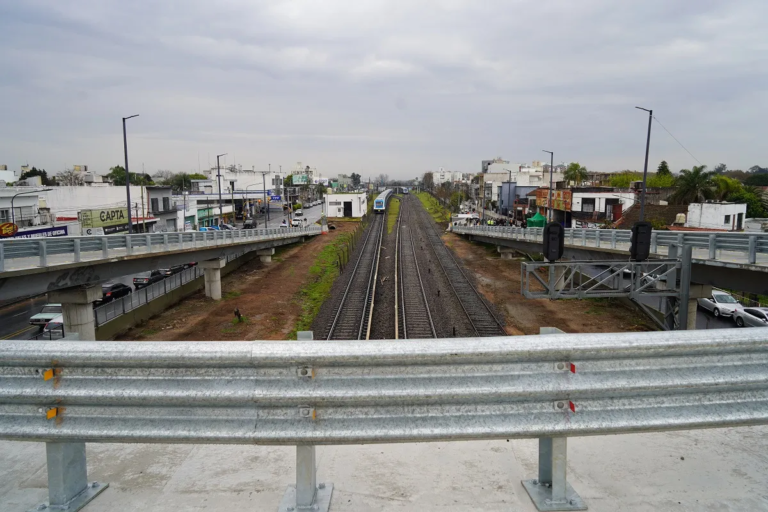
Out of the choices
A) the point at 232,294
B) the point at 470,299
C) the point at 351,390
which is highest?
the point at 351,390

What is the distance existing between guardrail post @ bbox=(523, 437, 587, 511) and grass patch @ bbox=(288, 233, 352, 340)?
54.2 feet

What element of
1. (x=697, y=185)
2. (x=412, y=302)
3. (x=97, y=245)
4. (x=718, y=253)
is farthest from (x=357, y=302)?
(x=697, y=185)

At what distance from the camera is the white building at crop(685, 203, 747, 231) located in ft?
129

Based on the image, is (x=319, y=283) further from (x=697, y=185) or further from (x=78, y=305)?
(x=697, y=185)

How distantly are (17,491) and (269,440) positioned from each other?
4.95 feet

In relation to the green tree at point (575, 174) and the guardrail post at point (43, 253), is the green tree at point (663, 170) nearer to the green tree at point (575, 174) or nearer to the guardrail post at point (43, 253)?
the green tree at point (575, 174)

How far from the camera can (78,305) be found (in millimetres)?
19688

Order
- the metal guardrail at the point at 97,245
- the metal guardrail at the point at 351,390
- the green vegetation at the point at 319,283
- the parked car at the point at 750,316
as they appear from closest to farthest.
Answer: the metal guardrail at the point at 351,390 → the metal guardrail at the point at 97,245 → the parked car at the point at 750,316 → the green vegetation at the point at 319,283

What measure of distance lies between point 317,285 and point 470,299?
35.0ft

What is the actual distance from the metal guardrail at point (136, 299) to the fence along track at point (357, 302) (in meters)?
9.54

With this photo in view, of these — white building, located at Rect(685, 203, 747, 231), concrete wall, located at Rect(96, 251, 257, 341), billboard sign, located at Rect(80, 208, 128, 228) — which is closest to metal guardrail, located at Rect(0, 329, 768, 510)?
concrete wall, located at Rect(96, 251, 257, 341)

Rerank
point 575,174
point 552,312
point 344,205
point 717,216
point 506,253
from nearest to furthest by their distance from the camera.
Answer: point 552,312 < point 717,216 < point 506,253 < point 344,205 < point 575,174

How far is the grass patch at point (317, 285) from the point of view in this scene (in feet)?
82.8

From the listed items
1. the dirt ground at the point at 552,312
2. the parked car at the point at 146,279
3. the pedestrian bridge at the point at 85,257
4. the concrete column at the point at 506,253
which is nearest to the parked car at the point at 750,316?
the dirt ground at the point at 552,312
